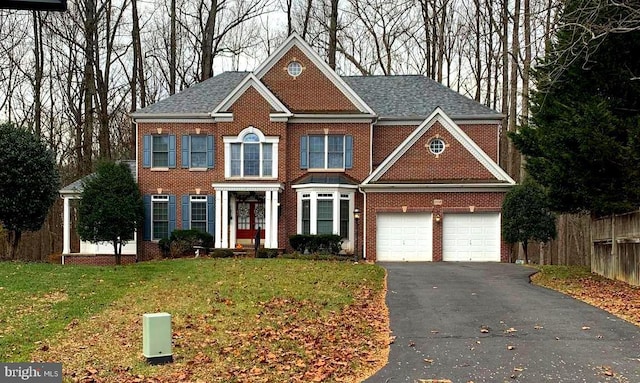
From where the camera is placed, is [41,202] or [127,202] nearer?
[41,202]

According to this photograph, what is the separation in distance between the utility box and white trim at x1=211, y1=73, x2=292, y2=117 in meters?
18.0

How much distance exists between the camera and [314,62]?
89.6ft

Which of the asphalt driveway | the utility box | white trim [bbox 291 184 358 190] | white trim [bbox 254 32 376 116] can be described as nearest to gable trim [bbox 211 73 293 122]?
white trim [bbox 254 32 376 116]

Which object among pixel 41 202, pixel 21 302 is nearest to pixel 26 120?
pixel 41 202

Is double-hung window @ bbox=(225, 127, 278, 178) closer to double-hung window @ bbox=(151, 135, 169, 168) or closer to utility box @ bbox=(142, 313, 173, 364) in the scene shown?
double-hung window @ bbox=(151, 135, 169, 168)

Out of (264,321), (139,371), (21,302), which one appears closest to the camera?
(139,371)

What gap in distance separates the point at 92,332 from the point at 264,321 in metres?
2.73

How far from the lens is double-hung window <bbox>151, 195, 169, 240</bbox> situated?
27.4 meters

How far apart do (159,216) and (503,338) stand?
19122mm

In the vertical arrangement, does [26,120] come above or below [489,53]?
below

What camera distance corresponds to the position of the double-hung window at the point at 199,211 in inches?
1073

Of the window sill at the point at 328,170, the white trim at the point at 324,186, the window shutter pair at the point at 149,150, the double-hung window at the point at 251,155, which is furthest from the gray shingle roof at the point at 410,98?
the window shutter pair at the point at 149,150

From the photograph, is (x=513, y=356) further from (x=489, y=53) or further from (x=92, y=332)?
(x=489, y=53)

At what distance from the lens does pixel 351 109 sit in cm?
2705
